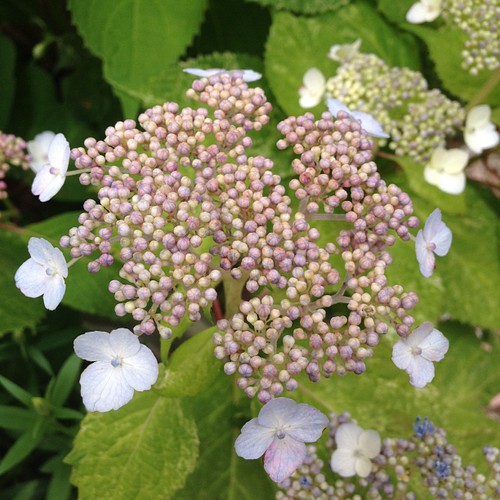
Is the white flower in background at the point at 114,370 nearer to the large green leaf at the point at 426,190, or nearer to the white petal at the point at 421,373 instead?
the white petal at the point at 421,373

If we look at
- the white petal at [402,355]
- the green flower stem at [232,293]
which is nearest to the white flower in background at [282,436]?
the white petal at [402,355]

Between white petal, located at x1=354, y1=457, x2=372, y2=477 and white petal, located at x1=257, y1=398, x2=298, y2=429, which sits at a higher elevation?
white petal, located at x1=257, y1=398, x2=298, y2=429

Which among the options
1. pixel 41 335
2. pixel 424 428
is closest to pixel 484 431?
pixel 424 428

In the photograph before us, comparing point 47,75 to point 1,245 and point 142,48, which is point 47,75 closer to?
point 142,48

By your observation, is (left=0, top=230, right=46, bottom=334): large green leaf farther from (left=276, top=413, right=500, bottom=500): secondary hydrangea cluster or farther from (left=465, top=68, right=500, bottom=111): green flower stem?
(left=465, top=68, right=500, bottom=111): green flower stem

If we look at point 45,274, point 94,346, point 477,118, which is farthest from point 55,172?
point 477,118

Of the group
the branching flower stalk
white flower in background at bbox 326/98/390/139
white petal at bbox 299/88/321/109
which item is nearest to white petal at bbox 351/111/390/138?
white flower in background at bbox 326/98/390/139

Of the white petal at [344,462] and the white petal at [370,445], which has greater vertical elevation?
the white petal at [370,445]

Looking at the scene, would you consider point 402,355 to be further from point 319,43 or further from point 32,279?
point 319,43
